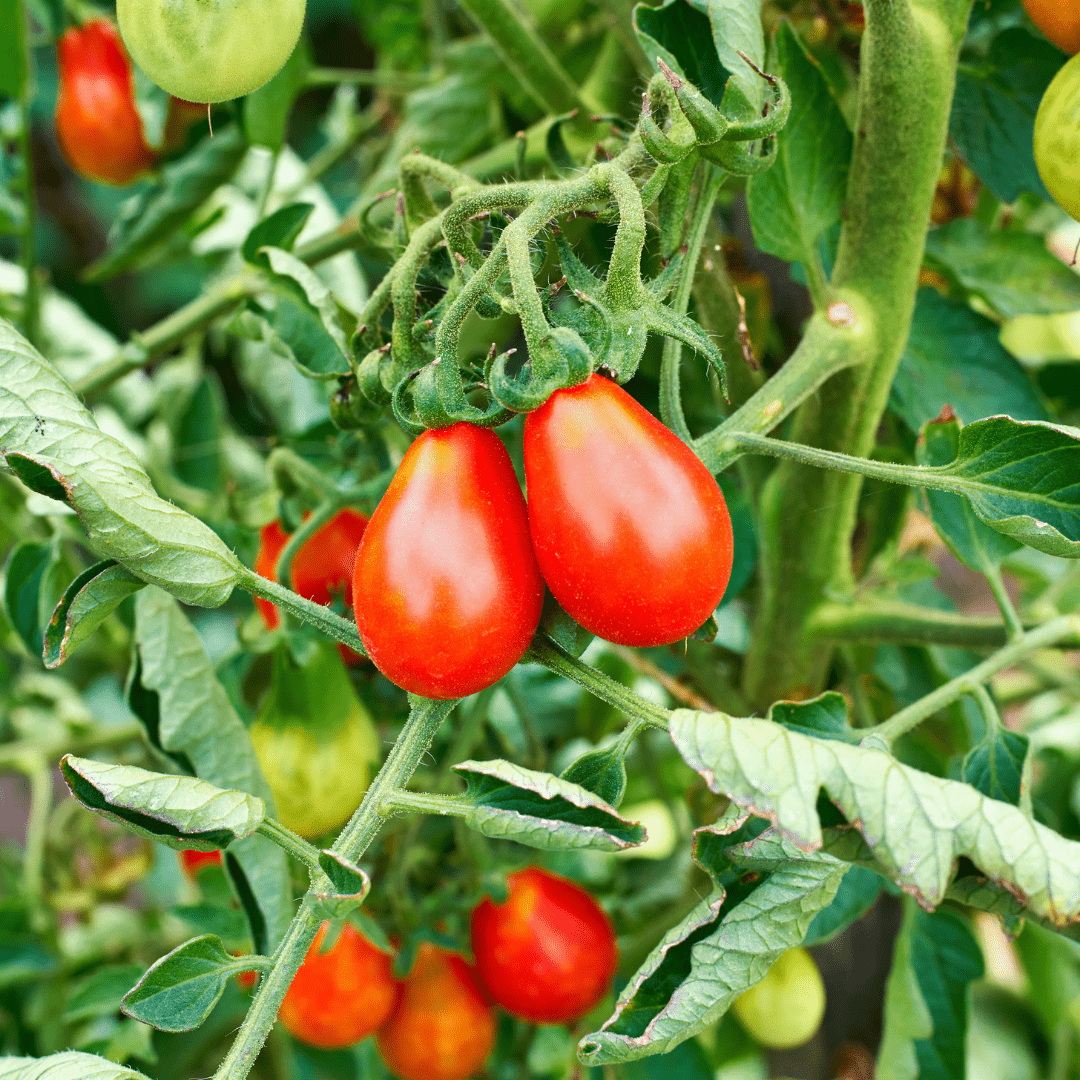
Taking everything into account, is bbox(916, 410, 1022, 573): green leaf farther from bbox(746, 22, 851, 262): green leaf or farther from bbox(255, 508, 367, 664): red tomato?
bbox(255, 508, 367, 664): red tomato

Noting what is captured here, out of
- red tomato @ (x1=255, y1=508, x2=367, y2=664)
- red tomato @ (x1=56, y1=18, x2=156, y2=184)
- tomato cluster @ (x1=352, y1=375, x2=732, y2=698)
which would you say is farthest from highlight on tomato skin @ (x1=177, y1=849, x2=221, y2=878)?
red tomato @ (x1=56, y1=18, x2=156, y2=184)

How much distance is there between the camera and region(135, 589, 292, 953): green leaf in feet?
1.56

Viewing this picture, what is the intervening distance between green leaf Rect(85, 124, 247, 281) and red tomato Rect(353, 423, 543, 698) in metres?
0.57

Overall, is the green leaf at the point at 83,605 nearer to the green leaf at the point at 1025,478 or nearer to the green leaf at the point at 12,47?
the green leaf at the point at 1025,478

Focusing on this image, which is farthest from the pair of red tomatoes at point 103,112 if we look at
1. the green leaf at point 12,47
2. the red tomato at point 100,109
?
the green leaf at point 12,47

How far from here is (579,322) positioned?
1.15 feet

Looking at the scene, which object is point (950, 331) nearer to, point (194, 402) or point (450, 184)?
point (450, 184)

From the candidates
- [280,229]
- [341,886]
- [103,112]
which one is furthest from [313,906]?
[103,112]

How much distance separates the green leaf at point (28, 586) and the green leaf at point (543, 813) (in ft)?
1.21

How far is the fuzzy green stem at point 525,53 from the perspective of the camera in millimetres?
584

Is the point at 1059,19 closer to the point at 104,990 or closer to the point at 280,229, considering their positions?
the point at 280,229

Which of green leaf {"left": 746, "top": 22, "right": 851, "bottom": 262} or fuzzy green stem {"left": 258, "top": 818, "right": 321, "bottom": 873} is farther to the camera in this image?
green leaf {"left": 746, "top": 22, "right": 851, "bottom": 262}

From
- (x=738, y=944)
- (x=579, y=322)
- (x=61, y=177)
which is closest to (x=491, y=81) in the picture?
(x=579, y=322)

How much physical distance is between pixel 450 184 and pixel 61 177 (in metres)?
1.67
